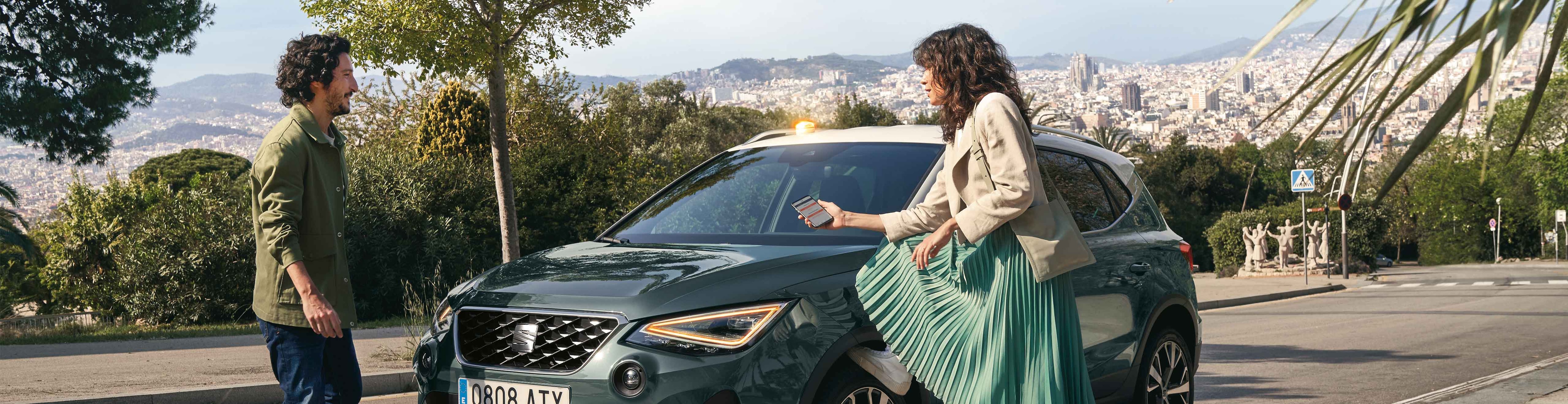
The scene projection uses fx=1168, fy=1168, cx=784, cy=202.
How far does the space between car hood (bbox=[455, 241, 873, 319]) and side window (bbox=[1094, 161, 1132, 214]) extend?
170 centimetres

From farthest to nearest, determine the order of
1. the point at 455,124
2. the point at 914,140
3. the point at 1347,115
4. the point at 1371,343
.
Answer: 1. the point at 455,124
2. the point at 1371,343
3. the point at 914,140
4. the point at 1347,115

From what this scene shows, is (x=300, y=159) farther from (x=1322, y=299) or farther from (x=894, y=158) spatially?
(x=1322, y=299)

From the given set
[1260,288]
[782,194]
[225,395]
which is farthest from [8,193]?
[1260,288]

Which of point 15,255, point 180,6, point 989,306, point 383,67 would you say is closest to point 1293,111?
point 989,306

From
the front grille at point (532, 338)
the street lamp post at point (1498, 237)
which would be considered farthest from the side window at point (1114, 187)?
the street lamp post at point (1498, 237)

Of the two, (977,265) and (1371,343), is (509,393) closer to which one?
(977,265)

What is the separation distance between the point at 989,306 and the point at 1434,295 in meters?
21.3

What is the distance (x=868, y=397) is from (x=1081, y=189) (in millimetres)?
1808

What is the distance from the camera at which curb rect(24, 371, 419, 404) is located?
23.4 feet

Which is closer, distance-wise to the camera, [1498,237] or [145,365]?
[145,365]

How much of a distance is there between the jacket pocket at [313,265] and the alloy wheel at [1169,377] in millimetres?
3326

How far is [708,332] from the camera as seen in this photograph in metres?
3.46

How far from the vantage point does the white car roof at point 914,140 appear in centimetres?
488

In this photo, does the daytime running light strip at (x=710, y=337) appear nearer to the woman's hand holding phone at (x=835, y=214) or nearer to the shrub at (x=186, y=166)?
the woman's hand holding phone at (x=835, y=214)
